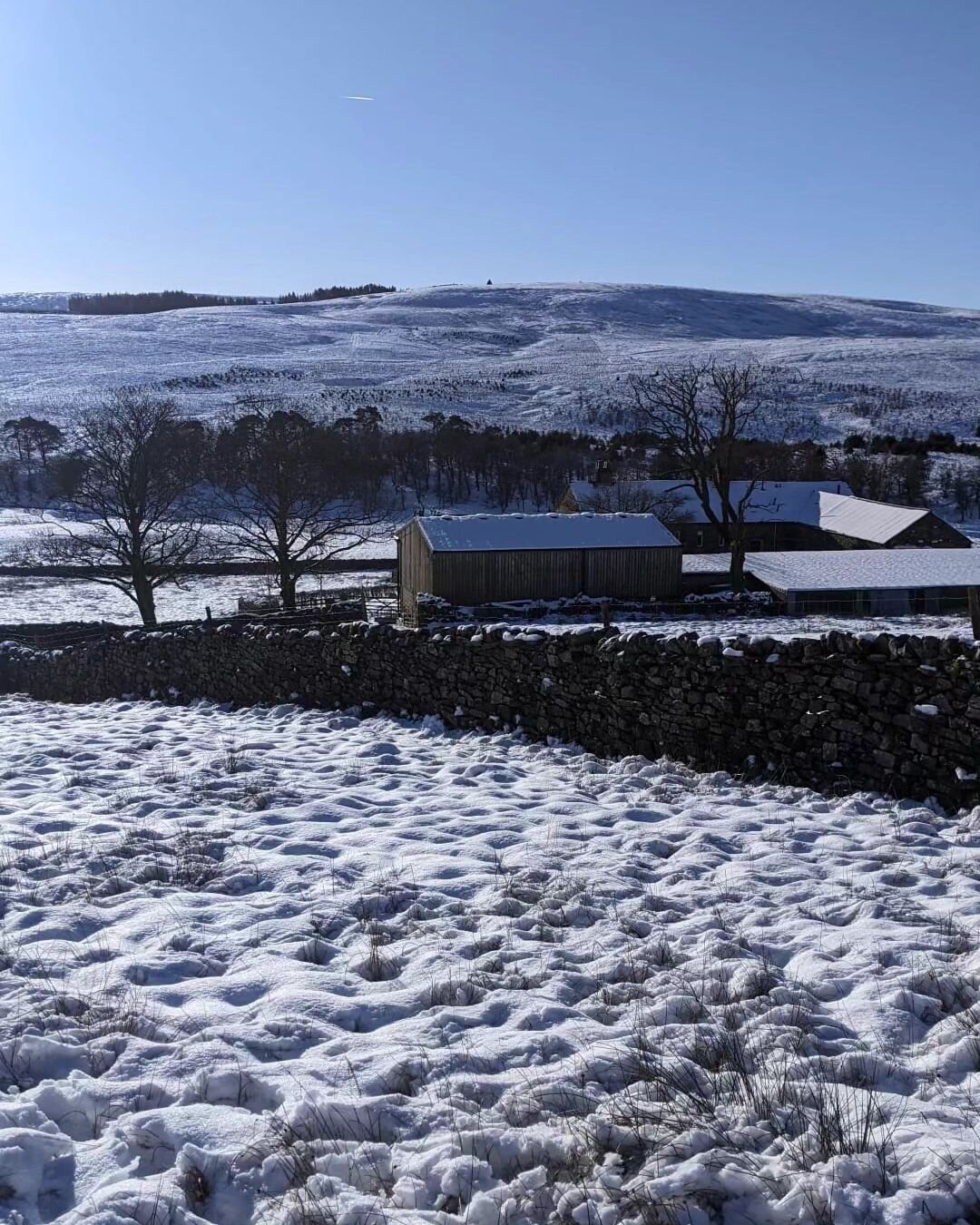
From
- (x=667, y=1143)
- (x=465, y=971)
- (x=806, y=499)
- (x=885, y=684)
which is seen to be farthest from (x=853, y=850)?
(x=806, y=499)

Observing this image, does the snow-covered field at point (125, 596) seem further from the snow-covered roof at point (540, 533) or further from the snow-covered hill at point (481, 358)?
the snow-covered hill at point (481, 358)

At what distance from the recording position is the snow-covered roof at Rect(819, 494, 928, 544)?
1909 inches

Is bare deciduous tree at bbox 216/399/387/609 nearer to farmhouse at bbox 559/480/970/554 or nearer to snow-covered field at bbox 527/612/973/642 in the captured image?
snow-covered field at bbox 527/612/973/642

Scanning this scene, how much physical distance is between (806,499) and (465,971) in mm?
55964

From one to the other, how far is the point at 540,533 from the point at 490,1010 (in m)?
35.0

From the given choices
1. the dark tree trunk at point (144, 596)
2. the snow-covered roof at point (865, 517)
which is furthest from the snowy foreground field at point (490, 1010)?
the snow-covered roof at point (865, 517)

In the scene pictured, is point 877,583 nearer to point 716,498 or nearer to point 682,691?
point 716,498

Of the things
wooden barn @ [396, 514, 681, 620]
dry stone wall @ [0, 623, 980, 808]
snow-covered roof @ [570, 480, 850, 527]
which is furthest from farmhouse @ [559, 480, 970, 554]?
dry stone wall @ [0, 623, 980, 808]

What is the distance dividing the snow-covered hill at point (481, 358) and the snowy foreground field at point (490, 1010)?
343 ft

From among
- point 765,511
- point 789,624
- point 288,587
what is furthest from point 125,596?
point 765,511

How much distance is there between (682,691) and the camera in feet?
34.3

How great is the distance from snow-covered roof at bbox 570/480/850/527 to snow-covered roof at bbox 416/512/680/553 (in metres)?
13.8

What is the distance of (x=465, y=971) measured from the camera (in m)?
5.38

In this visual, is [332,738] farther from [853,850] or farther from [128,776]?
[853,850]
